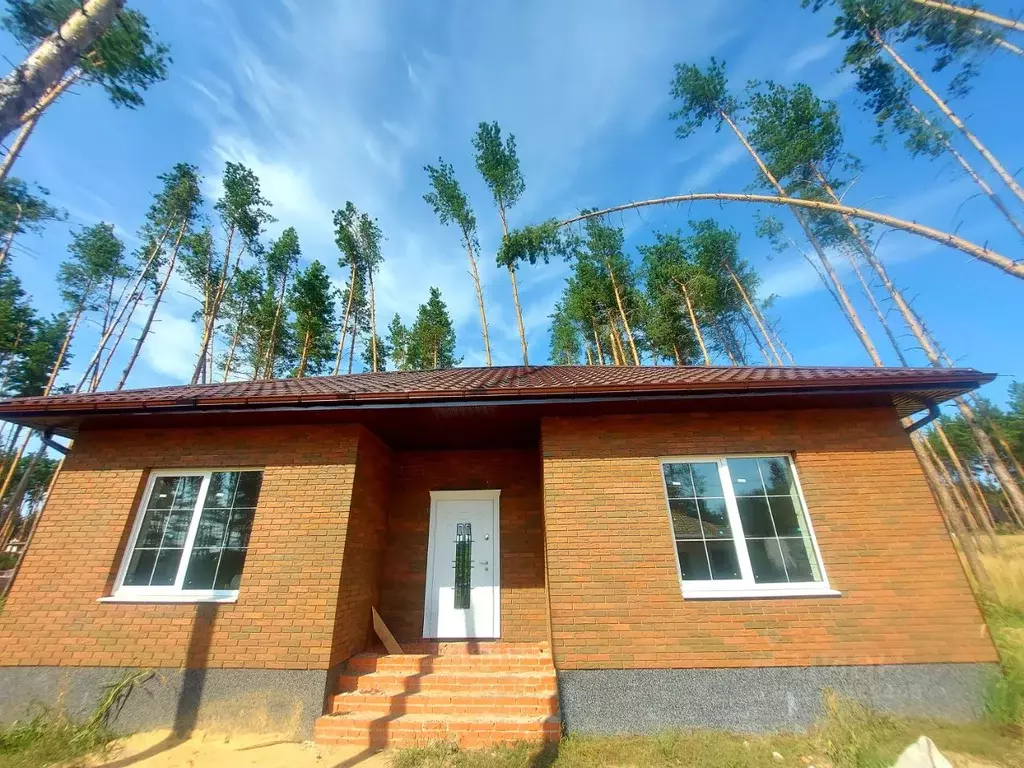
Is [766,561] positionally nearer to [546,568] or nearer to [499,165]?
[546,568]

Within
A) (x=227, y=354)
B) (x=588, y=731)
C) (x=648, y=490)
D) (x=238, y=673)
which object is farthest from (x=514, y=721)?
(x=227, y=354)

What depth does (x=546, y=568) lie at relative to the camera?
4996 mm

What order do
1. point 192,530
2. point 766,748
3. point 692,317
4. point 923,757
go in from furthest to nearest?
point 692,317 < point 192,530 < point 766,748 < point 923,757

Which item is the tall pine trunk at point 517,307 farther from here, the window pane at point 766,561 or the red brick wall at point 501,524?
the window pane at point 766,561

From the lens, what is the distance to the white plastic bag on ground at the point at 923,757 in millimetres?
2762

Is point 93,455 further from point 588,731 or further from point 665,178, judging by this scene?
point 665,178

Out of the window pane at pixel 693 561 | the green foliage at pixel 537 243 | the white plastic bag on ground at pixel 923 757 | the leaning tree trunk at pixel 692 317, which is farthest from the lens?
the leaning tree trunk at pixel 692 317

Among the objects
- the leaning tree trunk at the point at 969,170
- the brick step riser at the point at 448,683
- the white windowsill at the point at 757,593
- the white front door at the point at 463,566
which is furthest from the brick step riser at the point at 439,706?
the leaning tree trunk at the point at 969,170

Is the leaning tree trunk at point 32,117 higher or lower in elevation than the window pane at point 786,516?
higher

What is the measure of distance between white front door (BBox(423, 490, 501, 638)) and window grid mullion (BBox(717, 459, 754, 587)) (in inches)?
139

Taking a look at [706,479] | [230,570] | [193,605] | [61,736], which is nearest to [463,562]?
[230,570]

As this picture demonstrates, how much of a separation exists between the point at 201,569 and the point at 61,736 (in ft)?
5.82

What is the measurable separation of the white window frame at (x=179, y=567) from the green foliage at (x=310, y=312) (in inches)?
529

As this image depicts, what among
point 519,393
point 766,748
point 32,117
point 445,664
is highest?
point 32,117
